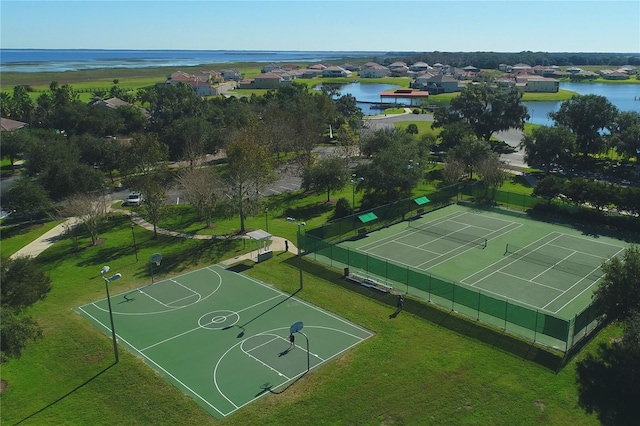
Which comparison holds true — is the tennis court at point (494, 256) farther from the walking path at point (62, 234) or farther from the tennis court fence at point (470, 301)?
the walking path at point (62, 234)

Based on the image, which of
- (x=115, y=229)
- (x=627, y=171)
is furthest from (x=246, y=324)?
(x=627, y=171)

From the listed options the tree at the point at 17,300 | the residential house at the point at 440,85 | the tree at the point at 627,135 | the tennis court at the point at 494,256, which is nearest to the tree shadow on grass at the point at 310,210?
the tennis court at the point at 494,256

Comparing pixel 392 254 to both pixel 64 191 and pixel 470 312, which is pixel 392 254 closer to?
pixel 470 312

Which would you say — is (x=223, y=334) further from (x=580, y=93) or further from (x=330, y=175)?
(x=580, y=93)

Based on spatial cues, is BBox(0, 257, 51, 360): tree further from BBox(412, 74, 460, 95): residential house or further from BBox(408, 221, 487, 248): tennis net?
BBox(412, 74, 460, 95): residential house

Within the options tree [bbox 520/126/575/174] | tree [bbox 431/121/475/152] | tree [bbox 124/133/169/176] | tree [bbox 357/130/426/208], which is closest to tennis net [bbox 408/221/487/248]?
tree [bbox 357/130/426/208]
